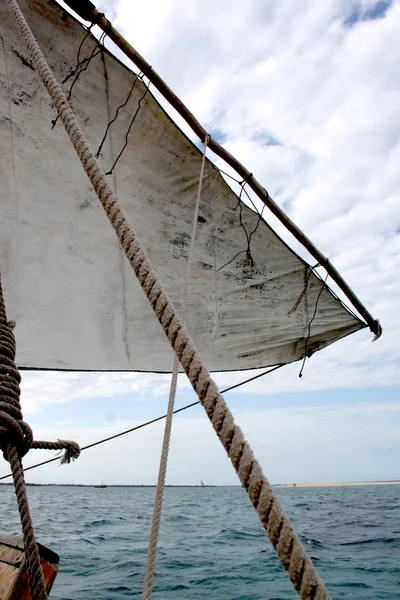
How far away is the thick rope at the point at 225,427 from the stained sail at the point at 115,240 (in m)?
2.68

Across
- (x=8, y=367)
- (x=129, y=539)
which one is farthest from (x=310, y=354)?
(x=129, y=539)

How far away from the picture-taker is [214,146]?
14.4ft

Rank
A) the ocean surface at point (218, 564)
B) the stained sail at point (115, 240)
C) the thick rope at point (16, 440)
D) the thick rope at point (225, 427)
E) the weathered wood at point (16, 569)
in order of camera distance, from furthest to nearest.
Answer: the ocean surface at point (218, 564) < the stained sail at point (115, 240) < the weathered wood at point (16, 569) < the thick rope at point (16, 440) < the thick rope at point (225, 427)

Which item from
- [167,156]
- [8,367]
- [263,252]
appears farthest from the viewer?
[263,252]

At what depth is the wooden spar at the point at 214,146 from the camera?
3.83 m

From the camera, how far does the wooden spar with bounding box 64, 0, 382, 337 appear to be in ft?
12.6

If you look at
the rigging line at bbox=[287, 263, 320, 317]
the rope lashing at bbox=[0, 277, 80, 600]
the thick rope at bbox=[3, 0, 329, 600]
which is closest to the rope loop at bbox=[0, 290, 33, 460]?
the rope lashing at bbox=[0, 277, 80, 600]

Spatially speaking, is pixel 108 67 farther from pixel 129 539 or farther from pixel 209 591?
pixel 129 539

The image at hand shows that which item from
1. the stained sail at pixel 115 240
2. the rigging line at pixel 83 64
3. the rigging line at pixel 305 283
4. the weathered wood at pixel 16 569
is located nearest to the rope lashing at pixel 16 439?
the weathered wood at pixel 16 569

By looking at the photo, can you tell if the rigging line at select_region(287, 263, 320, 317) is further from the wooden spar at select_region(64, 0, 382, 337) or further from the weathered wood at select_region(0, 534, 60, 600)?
the weathered wood at select_region(0, 534, 60, 600)

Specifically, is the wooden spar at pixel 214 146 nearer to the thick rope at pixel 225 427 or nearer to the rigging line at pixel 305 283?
the rigging line at pixel 305 283

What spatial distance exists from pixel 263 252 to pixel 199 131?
1444 mm

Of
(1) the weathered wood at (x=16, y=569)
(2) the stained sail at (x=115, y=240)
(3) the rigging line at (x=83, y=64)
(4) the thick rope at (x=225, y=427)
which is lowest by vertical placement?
(1) the weathered wood at (x=16, y=569)

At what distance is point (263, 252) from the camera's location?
4.84 metres
